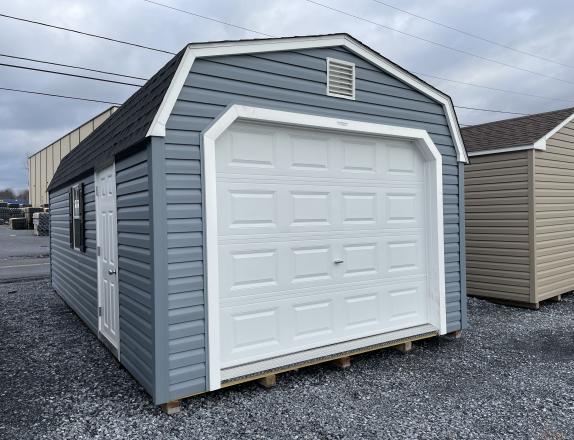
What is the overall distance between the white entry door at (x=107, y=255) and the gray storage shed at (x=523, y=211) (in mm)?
5501

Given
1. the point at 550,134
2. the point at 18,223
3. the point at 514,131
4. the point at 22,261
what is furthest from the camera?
the point at 18,223

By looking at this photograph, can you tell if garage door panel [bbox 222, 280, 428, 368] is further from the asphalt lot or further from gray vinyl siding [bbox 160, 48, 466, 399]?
the asphalt lot

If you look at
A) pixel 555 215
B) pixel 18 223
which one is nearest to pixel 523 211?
pixel 555 215

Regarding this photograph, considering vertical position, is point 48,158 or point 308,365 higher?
point 48,158

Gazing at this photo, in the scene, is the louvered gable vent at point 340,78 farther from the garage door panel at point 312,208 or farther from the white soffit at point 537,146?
the white soffit at point 537,146

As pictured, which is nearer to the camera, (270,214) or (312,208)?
(270,214)

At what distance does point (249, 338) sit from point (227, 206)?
1131mm

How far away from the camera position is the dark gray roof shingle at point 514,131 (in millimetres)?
6863

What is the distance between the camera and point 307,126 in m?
4.09

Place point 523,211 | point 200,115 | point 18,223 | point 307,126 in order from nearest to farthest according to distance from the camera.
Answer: point 200,115
point 307,126
point 523,211
point 18,223

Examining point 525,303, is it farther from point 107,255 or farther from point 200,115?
point 107,255

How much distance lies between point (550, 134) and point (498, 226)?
155 cm

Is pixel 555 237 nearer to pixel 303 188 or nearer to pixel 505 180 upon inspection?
pixel 505 180

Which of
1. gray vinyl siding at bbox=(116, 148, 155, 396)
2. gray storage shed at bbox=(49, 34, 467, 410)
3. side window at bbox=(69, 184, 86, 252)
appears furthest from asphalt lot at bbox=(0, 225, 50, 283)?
gray vinyl siding at bbox=(116, 148, 155, 396)
